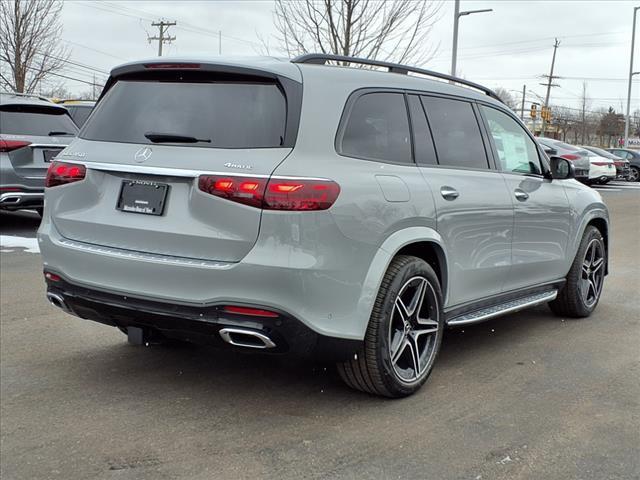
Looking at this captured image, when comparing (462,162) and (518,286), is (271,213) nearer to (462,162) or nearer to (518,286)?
(462,162)

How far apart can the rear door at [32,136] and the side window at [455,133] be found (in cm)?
667

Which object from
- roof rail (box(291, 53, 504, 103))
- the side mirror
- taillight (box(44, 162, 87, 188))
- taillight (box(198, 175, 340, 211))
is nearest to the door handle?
roof rail (box(291, 53, 504, 103))

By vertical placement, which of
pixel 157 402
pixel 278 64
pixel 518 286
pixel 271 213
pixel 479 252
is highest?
pixel 278 64

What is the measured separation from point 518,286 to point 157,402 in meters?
2.63

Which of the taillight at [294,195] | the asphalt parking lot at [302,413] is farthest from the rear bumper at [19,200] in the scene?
the taillight at [294,195]

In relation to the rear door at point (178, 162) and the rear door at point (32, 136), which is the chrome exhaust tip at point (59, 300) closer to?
the rear door at point (178, 162)

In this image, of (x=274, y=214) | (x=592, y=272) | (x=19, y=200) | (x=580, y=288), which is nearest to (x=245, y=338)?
(x=274, y=214)

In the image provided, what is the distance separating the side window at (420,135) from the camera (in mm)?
4227

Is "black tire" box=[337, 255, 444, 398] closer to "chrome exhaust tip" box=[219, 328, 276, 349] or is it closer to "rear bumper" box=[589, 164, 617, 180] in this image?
"chrome exhaust tip" box=[219, 328, 276, 349]

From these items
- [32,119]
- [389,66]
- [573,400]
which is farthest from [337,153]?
[32,119]

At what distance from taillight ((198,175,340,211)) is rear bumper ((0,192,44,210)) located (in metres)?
6.90

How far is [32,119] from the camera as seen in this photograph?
9.87 meters

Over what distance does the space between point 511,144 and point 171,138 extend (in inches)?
106

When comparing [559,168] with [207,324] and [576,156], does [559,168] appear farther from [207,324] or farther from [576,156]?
[576,156]
